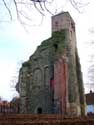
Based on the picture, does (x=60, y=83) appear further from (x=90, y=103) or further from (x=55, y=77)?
(x=90, y=103)

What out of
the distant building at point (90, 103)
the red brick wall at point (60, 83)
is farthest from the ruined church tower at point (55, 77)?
the distant building at point (90, 103)

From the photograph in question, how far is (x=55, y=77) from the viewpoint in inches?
1631

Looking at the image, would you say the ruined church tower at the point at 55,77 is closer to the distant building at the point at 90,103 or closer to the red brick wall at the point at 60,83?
the red brick wall at the point at 60,83

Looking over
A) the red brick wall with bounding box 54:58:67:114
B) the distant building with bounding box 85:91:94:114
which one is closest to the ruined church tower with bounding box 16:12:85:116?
the red brick wall with bounding box 54:58:67:114

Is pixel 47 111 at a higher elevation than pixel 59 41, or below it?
below

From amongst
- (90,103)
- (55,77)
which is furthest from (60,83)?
(90,103)

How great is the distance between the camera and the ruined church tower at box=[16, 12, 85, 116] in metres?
40.7

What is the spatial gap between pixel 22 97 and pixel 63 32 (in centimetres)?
1267

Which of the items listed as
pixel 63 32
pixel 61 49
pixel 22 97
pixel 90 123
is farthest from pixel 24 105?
pixel 90 123

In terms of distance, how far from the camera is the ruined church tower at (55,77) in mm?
40719

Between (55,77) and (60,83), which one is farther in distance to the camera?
(55,77)

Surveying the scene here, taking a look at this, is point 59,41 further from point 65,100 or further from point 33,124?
point 33,124

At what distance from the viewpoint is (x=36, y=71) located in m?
45.4

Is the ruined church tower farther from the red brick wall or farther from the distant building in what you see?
the distant building
